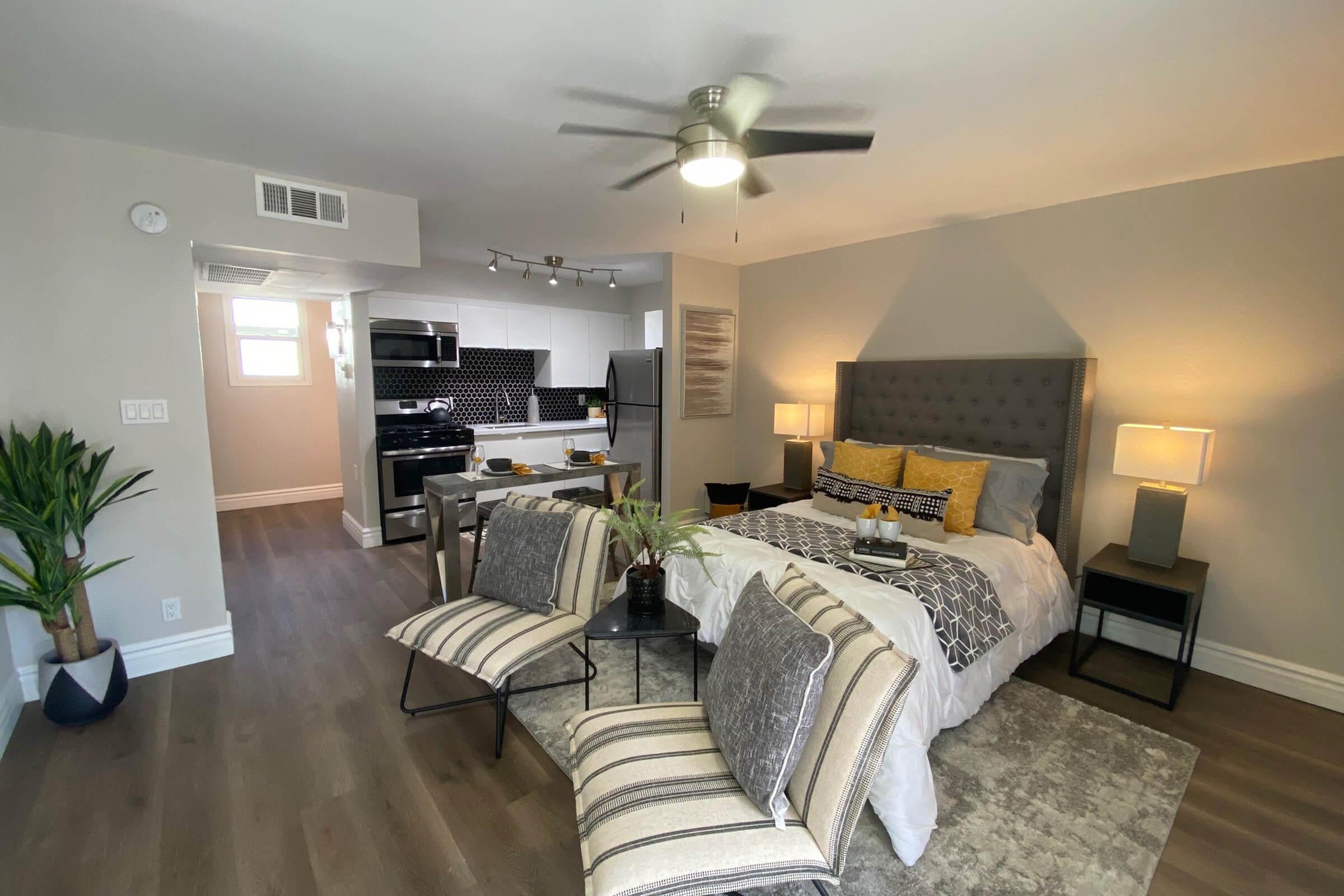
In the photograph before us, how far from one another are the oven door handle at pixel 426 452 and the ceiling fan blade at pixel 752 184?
3752 millimetres

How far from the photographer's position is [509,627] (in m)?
2.40

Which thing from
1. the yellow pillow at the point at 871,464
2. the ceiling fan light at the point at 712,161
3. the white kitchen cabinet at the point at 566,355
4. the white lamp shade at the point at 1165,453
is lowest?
the yellow pillow at the point at 871,464

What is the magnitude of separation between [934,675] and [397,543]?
4448mm

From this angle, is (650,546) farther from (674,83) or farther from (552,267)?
(552,267)

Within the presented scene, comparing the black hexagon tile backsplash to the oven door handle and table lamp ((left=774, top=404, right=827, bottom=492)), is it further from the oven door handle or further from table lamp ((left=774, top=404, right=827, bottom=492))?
table lamp ((left=774, top=404, right=827, bottom=492))

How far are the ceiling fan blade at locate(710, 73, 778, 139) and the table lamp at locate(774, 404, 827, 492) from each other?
267cm

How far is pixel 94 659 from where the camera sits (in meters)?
2.46

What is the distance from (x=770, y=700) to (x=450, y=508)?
94.2 inches

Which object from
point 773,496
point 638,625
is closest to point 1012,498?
point 773,496

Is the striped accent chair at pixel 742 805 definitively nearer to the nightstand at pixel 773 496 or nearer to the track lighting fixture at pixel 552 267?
the nightstand at pixel 773 496

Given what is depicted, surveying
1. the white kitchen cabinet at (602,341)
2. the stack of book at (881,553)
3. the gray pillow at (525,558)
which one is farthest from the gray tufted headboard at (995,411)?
the white kitchen cabinet at (602,341)

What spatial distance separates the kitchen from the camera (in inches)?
193

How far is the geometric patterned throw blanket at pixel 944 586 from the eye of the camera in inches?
89.4

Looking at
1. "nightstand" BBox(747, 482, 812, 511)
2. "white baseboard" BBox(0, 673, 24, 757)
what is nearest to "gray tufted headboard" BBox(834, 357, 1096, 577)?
"nightstand" BBox(747, 482, 812, 511)
